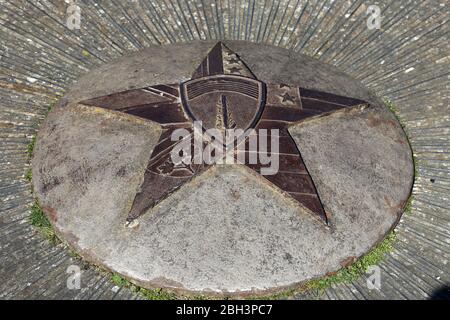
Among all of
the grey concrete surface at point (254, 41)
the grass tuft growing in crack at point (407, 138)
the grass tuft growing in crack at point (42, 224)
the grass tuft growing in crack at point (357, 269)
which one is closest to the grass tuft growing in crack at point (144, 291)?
the grey concrete surface at point (254, 41)

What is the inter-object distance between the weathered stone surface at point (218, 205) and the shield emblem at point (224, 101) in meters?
0.48

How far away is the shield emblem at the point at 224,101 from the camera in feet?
19.6

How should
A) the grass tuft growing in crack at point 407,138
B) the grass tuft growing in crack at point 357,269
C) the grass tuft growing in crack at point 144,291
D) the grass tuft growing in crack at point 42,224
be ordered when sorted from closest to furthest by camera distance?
the grass tuft growing in crack at point 144,291 < the grass tuft growing in crack at point 357,269 < the grass tuft growing in crack at point 42,224 < the grass tuft growing in crack at point 407,138

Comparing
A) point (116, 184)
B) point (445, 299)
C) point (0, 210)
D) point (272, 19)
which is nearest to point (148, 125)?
point (116, 184)

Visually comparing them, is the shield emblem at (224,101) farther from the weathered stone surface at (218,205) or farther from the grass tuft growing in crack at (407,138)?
the grass tuft growing in crack at (407,138)

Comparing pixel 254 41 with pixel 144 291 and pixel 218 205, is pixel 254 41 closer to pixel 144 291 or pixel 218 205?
pixel 218 205

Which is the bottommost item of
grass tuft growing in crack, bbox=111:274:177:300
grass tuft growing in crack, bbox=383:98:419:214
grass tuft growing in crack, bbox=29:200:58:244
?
grass tuft growing in crack, bbox=111:274:177:300

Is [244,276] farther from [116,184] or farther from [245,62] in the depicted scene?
[245,62]

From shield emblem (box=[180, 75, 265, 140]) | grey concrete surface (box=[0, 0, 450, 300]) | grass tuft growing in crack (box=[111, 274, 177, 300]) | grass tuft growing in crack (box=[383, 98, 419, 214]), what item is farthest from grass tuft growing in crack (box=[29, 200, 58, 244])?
grass tuft growing in crack (box=[383, 98, 419, 214])

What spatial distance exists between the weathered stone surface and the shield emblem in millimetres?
483

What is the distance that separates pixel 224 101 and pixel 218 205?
1.22 metres

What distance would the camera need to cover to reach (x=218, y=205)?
18.2 feet

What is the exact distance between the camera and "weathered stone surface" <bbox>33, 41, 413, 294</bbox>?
529cm

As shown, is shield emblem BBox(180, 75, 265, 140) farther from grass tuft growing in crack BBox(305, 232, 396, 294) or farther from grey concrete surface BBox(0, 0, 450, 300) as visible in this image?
grass tuft growing in crack BBox(305, 232, 396, 294)
